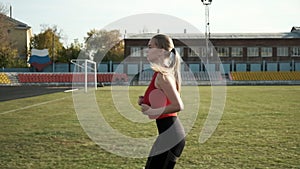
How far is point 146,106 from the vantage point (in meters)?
3.67

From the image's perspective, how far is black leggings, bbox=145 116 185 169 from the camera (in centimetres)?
382

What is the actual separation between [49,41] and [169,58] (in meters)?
71.8

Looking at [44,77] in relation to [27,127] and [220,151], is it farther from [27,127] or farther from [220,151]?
[220,151]

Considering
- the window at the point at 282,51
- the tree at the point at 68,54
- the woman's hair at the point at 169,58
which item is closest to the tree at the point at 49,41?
the tree at the point at 68,54

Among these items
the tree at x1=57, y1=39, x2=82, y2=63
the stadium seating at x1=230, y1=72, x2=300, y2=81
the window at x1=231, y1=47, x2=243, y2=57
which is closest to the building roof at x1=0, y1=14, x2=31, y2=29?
the tree at x1=57, y1=39, x2=82, y2=63

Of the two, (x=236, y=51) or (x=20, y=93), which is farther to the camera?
(x=236, y=51)

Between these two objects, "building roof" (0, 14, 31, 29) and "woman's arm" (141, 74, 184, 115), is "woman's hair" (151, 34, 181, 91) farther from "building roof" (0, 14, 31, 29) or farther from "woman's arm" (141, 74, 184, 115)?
"building roof" (0, 14, 31, 29)

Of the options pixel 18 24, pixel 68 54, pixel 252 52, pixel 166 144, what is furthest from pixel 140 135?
pixel 18 24

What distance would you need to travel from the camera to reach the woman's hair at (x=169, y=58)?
3714 mm

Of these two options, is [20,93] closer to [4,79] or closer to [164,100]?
[4,79]

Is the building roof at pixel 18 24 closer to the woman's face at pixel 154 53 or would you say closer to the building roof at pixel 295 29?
the building roof at pixel 295 29

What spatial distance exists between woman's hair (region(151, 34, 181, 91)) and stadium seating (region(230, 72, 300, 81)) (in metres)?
53.7

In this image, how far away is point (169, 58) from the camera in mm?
3799

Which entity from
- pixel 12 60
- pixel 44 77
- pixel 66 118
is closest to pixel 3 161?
pixel 66 118
